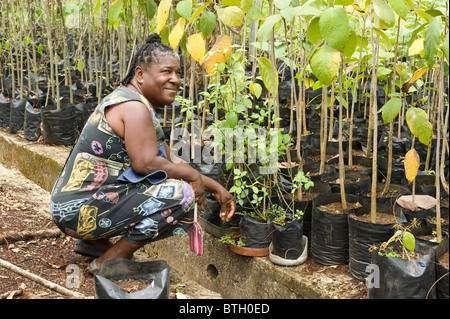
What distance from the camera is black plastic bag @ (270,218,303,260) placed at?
2217 mm

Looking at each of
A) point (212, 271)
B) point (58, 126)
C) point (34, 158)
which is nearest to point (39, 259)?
point (212, 271)

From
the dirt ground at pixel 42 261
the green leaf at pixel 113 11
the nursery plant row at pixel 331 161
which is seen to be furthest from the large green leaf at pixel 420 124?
the green leaf at pixel 113 11

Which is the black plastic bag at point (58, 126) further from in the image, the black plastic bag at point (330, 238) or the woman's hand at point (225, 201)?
the black plastic bag at point (330, 238)

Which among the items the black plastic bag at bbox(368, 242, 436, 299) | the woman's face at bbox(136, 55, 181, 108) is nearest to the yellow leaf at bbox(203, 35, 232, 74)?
the woman's face at bbox(136, 55, 181, 108)

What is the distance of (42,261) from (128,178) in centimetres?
69

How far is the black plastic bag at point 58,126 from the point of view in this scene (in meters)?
4.41

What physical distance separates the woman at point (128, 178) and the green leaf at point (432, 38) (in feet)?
3.32

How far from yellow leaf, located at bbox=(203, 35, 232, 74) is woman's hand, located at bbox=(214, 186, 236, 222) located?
59cm

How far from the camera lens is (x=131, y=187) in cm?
206

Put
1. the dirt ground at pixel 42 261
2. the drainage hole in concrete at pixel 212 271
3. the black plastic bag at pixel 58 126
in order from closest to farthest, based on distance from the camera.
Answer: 1. the dirt ground at pixel 42 261
2. the drainage hole in concrete at pixel 212 271
3. the black plastic bag at pixel 58 126

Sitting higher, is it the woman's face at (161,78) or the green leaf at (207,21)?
the green leaf at (207,21)
